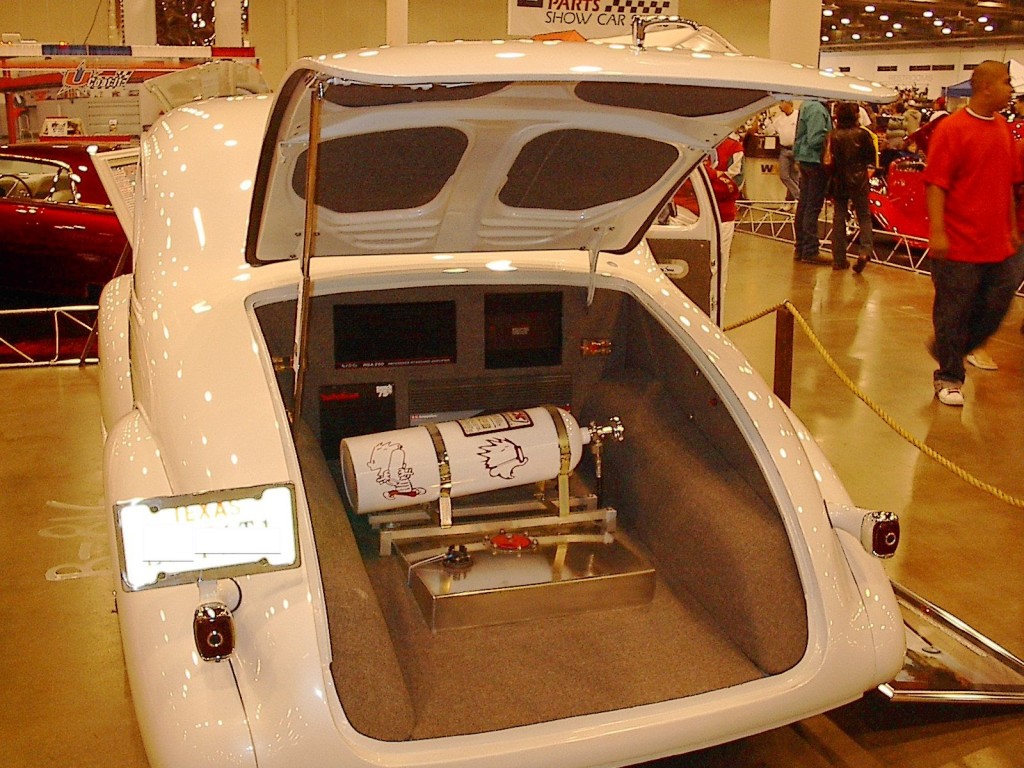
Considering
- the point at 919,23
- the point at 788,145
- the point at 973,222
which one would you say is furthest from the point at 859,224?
the point at 919,23

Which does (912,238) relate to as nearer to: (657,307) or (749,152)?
(749,152)

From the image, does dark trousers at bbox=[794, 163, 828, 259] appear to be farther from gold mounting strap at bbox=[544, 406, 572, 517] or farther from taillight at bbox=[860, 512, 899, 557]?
taillight at bbox=[860, 512, 899, 557]

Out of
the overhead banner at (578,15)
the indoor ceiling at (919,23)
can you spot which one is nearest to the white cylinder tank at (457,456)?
the overhead banner at (578,15)

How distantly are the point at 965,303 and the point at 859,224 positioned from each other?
5.24 metres

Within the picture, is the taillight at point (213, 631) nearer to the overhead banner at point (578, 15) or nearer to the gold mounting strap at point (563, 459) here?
the gold mounting strap at point (563, 459)

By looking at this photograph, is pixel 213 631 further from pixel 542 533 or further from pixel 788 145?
pixel 788 145

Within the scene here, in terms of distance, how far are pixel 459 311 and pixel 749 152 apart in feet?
Result: 45.9

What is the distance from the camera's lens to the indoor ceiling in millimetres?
28859

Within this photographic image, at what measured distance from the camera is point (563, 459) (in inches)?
124

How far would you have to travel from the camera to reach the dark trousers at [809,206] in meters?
10.9

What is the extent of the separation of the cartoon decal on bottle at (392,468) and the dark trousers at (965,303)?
12.5ft

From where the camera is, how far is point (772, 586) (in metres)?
2.51

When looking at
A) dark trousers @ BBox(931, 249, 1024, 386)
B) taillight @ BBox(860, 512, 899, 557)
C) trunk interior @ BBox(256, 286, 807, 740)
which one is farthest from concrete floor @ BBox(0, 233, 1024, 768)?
taillight @ BBox(860, 512, 899, 557)

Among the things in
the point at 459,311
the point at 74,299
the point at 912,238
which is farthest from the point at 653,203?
the point at 912,238
